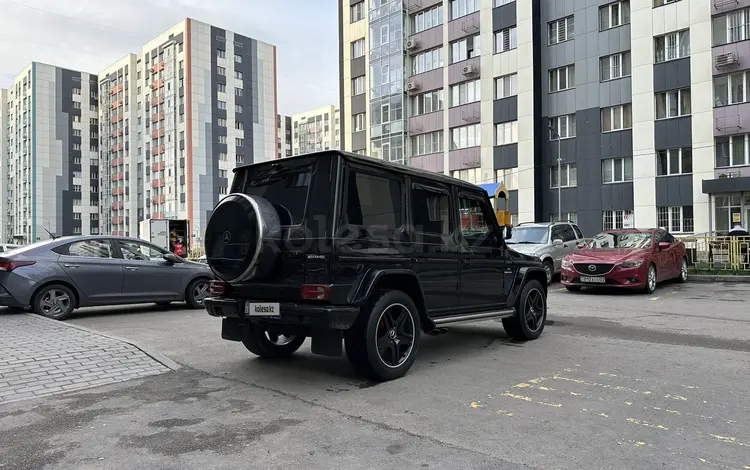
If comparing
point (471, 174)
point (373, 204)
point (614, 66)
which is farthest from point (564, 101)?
point (373, 204)

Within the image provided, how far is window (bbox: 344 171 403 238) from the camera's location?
5590 millimetres

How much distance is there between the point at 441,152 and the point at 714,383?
36.7 meters

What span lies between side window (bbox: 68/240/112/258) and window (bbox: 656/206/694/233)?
2790 cm

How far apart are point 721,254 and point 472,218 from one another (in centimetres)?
1566

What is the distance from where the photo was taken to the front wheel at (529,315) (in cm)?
777

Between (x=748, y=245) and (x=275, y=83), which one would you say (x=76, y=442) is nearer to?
(x=748, y=245)

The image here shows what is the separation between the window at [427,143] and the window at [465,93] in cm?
259

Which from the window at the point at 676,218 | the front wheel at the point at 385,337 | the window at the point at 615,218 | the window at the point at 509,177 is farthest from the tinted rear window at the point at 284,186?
the window at the point at 509,177

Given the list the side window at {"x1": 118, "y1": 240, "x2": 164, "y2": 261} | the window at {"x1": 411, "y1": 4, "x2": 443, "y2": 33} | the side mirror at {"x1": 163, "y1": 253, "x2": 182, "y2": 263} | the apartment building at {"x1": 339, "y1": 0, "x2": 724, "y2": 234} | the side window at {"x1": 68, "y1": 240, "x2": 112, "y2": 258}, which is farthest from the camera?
the window at {"x1": 411, "y1": 4, "x2": 443, "y2": 33}

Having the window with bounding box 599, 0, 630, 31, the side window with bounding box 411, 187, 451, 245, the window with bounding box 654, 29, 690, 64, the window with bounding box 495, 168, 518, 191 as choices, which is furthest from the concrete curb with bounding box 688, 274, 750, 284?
the window with bounding box 599, 0, 630, 31

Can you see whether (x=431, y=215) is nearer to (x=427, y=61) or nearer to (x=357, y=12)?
(x=427, y=61)

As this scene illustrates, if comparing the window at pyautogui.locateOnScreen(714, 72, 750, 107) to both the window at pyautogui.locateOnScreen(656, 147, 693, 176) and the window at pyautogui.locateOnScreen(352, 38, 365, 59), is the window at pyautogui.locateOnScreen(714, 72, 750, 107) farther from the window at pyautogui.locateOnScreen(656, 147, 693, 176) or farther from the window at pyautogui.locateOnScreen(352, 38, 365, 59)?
the window at pyautogui.locateOnScreen(352, 38, 365, 59)

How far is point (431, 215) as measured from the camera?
654 cm

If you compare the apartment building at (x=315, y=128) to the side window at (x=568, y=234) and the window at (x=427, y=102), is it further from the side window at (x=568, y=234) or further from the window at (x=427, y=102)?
the side window at (x=568, y=234)
